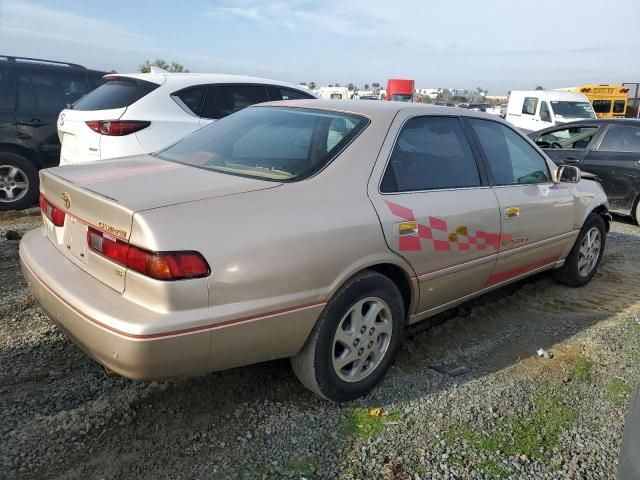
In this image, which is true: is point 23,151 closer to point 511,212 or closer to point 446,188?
point 446,188

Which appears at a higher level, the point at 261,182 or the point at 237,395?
the point at 261,182

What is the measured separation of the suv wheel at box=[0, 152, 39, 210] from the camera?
6.43 m

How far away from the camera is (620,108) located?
19312 millimetres

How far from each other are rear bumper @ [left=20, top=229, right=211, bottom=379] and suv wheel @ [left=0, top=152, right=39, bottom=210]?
4.56m

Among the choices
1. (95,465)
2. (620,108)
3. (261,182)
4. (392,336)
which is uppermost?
(620,108)

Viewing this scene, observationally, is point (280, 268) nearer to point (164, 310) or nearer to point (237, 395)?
point (164, 310)

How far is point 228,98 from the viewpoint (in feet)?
20.1

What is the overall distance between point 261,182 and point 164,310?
803 mm

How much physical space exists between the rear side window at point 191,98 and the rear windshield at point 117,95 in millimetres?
254

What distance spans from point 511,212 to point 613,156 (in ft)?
16.4

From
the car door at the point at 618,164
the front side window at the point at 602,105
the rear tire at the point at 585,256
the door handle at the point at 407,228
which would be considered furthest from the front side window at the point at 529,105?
the door handle at the point at 407,228

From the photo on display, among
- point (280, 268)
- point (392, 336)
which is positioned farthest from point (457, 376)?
point (280, 268)

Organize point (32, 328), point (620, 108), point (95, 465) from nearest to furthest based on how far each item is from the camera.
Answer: point (95, 465)
point (32, 328)
point (620, 108)

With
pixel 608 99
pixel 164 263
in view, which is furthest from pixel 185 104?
pixel 608 99
